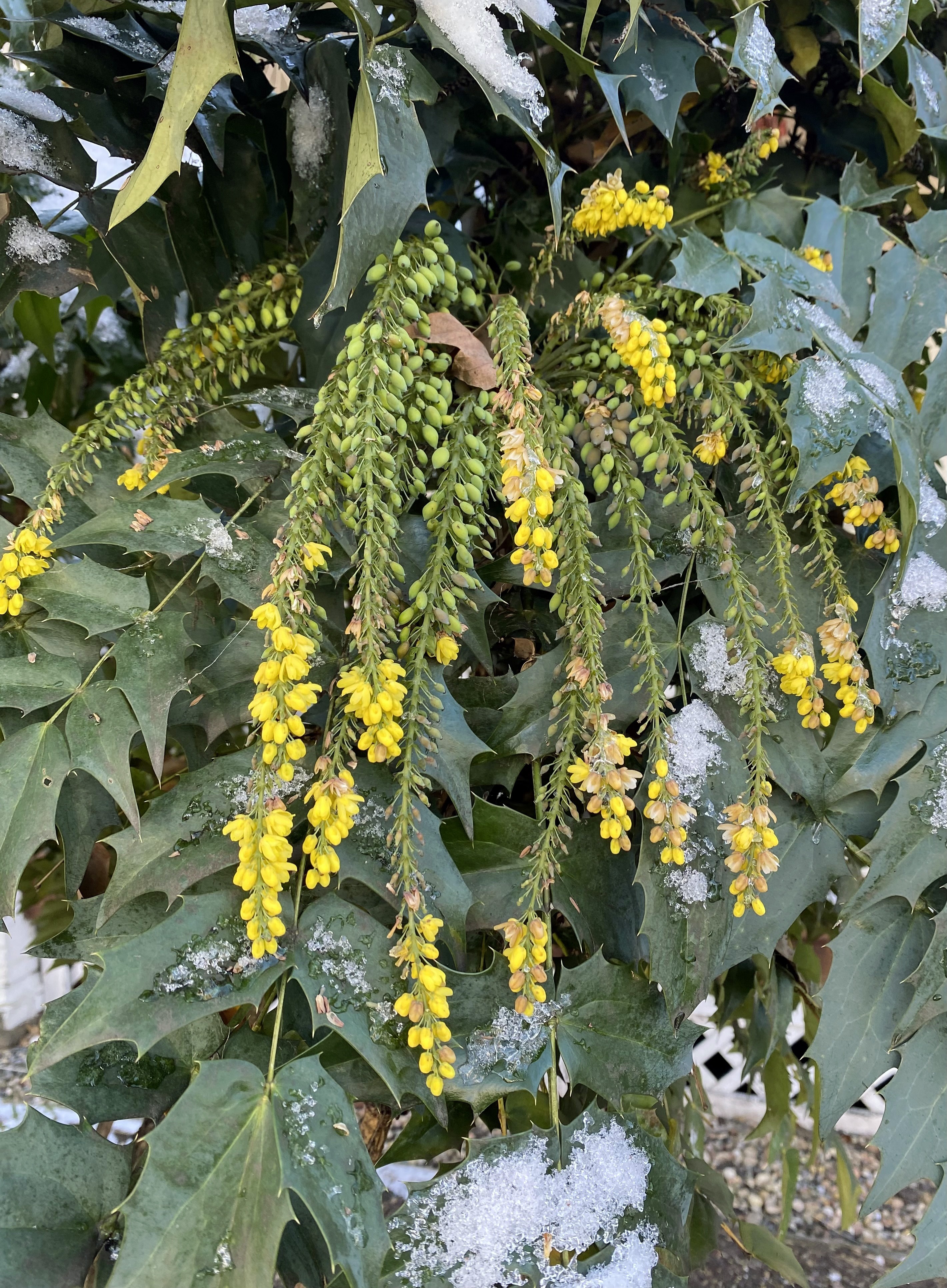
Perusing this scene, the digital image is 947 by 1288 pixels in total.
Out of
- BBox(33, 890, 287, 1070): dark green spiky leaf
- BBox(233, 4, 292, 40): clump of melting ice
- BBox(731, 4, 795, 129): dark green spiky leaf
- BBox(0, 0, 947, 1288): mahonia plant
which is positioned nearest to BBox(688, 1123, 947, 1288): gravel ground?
BBox(0, 0, 947, 1288): mahonia plant

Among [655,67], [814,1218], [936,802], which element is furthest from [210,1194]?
[814,1218]

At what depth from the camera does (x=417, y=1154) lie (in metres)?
0.45

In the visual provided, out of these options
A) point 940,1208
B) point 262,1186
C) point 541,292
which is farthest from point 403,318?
point 940,1208

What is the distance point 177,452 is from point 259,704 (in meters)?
0.18

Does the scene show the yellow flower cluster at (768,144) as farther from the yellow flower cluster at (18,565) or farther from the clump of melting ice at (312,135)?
the yellow flower cluster at (18,565)

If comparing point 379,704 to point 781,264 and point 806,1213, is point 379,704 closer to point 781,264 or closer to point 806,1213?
point 781,264

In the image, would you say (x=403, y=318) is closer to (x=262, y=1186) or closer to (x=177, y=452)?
(x=177, y=452)

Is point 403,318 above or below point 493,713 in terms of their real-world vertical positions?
above

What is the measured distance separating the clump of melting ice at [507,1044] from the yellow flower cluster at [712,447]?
28 cm

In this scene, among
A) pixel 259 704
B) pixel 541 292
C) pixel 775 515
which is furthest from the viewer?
pixel 541 292

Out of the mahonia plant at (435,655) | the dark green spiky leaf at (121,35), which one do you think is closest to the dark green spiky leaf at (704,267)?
the mahonia plant at (435,655)

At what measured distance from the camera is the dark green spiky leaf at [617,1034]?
1.42ft

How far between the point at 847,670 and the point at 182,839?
0.32m

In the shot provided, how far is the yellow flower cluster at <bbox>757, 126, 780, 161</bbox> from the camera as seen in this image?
1.66ft
